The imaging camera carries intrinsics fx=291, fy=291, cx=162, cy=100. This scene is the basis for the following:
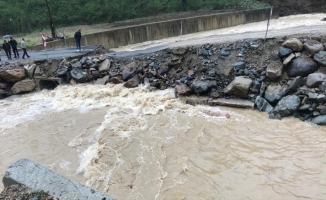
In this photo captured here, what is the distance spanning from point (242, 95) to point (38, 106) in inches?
372

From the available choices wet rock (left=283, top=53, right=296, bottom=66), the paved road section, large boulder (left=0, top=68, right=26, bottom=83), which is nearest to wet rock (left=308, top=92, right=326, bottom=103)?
wet rock (left=283, top=53, right=296, bottom=66)

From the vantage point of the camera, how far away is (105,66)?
15.8 m

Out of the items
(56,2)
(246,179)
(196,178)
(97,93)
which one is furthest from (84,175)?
(56,2)

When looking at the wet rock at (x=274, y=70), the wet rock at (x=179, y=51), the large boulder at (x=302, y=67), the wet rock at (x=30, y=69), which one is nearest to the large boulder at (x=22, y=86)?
the wet rock at (x=30, y=69)

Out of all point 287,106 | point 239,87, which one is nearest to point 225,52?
point 239,87

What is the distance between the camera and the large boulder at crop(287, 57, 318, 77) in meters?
11.8

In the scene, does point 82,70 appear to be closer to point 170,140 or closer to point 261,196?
point 170,140

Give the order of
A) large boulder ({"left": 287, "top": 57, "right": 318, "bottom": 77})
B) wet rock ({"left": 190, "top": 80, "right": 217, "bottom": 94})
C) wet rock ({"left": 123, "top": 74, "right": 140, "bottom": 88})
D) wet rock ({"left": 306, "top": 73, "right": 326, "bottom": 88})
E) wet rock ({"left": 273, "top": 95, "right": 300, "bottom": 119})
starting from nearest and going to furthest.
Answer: wet rock ({"left": 273, "top": 95, "right": 300, "bottom": 119})
wet rock ({"left": 306, "top": 73, "right": 326, "bottom": 88})
large boulder ({"left": 287, "top": 57, "right": 318, "bottom": 77})
wet rock ({"left": 190, "top": 80, "right": 217, "bottom": 94})
wet rock ({"left": 123, "top": 74, "right": 140, "bottom": 88})

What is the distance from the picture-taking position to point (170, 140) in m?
10.1

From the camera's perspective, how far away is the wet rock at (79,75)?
15.7 metres

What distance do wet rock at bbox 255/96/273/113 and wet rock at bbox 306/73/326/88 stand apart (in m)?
1.71

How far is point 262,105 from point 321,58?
3.07 metres

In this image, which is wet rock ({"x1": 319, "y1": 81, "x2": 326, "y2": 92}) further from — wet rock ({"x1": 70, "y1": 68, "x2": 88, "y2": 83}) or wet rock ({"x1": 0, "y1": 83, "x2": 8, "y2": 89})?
wet rock ({"x1": 0, "y1": 83, "x2": 8, "y2": 89})

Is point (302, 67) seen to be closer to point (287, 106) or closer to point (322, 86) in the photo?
point (322, 86)
